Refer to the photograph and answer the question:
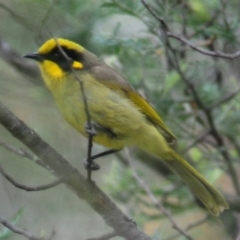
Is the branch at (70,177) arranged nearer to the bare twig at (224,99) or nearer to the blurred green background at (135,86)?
the blurred green background at (135,86)

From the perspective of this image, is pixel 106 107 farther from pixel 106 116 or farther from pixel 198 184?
pixel 198 184

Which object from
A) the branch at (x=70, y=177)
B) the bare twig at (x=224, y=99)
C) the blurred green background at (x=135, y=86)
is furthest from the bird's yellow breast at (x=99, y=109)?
the bare twig at (x=224, y=99)

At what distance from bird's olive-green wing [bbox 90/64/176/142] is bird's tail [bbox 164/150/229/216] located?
0.40ft

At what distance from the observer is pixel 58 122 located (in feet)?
14.5

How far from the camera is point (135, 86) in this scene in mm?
4191

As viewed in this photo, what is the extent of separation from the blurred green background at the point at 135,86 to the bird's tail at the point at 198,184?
38cm

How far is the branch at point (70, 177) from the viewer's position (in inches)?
102

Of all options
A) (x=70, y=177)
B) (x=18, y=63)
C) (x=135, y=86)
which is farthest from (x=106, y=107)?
(x=18, y=63)

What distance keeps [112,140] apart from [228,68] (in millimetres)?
1856

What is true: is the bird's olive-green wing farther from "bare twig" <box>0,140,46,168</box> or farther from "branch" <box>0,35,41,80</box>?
"branch" <box>0,35,41,80</box>

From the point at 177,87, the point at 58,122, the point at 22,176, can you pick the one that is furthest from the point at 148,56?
the point at 22,176

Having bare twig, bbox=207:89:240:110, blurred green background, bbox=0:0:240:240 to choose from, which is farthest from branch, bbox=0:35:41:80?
bare twig, bbox=207:89:240:110

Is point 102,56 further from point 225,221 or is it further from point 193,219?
point 193,219

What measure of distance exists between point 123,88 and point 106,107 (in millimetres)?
255
